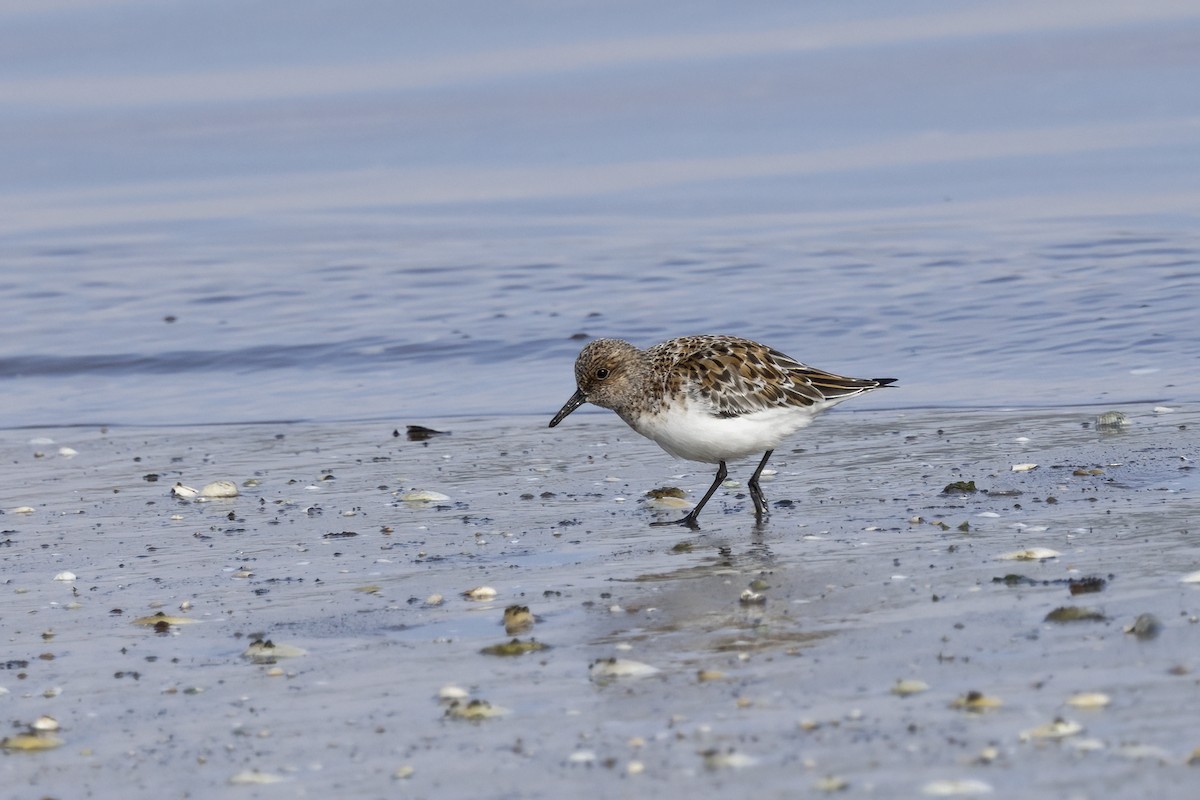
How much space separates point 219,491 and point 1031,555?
12.9ft

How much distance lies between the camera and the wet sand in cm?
415

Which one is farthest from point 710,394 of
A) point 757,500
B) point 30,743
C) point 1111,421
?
point 30,743

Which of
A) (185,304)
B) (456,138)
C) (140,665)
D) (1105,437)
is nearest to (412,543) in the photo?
(140,665)

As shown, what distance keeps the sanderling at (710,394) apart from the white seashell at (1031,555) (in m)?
1.40

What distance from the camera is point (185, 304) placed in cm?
1452

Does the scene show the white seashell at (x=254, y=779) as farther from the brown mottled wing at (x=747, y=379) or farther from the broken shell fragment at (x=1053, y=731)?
the brown mottled wing at (x=747, y=379)

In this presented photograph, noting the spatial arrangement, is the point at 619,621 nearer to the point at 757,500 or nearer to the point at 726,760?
the point at 726,760

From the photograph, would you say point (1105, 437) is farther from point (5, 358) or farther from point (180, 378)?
point (5, 358)

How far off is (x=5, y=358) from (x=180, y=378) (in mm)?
1695

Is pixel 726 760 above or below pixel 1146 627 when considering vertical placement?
below

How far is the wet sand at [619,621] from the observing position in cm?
415

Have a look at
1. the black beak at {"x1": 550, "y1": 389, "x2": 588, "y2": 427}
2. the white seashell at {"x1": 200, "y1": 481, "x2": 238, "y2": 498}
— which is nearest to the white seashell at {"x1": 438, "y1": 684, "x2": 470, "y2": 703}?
the black beak at {"x1": 550, "y1": 389, "x2": 588, "y2": 427}

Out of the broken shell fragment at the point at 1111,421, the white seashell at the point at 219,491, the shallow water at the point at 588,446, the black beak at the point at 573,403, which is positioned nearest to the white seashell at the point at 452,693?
the shallow water at the point at 588,446

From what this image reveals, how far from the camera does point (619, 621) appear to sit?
5496 millimetres
